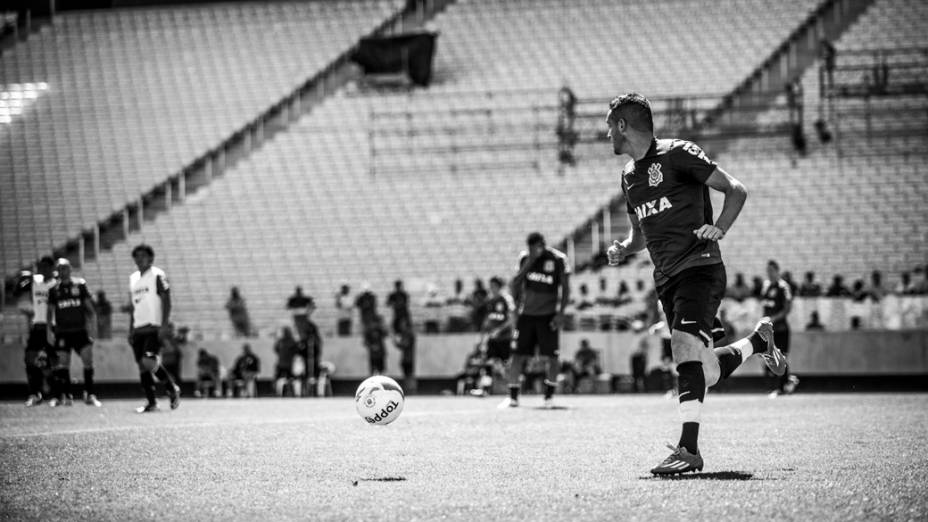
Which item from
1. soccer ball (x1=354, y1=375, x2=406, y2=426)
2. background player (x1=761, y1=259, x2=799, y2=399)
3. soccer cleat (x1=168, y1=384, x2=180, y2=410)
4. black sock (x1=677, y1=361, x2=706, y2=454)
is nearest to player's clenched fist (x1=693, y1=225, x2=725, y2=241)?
black sock (x1=677, y1=361, x2=706, y2=454)

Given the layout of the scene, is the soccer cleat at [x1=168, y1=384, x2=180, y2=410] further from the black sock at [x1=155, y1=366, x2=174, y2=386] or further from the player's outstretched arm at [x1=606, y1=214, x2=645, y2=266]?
the player's outstretched arm at [x1=606, y1=214, x2=645, y2=266]

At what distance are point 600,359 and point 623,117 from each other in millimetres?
17449

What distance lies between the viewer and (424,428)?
1130 cm

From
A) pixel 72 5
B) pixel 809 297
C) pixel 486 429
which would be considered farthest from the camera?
pixel 72 5

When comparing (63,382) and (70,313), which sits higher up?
(70,313)

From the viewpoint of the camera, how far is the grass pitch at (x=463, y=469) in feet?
18.4

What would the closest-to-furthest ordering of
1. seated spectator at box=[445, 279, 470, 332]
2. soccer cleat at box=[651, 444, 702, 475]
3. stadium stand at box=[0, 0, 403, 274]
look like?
soccer cleat at box=[651, 444, 702, 475] < seated spectator at box=[445, 279, 470, 332] < stadium stand at box=[0, 0, 403, 274]

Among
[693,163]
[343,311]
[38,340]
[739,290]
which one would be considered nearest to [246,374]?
[343,311]

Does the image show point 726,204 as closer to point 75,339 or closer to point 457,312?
point 75,339

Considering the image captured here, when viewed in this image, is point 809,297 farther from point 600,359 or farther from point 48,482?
point 48,482

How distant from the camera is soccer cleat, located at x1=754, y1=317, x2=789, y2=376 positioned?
27.0 ft

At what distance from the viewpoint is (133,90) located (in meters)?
35.1

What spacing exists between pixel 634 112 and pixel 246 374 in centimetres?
1861

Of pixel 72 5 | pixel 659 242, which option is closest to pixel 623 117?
pixel 659 242
